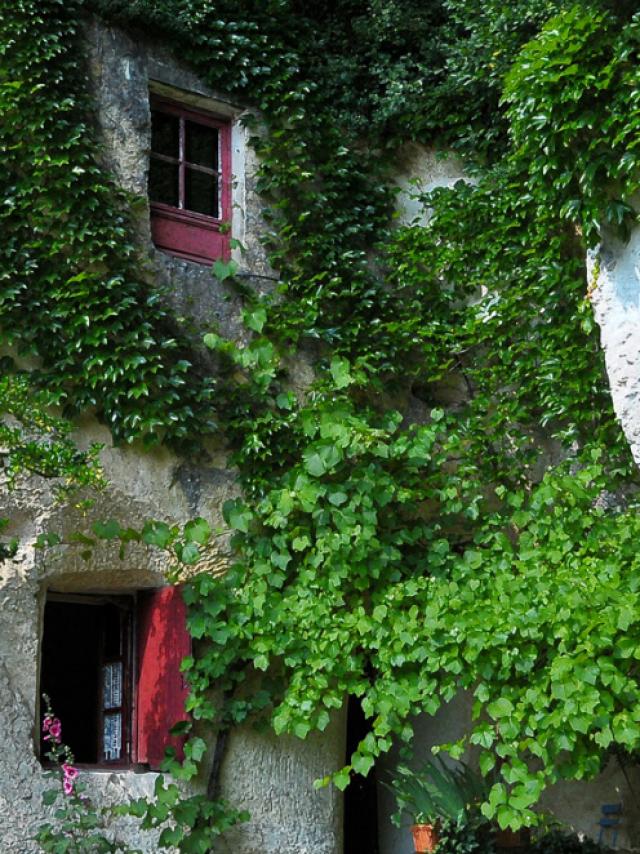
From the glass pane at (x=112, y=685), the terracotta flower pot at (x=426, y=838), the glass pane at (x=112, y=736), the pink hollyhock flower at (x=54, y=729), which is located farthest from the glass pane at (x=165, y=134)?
the terracotta flower pot at (x=426, y=838)

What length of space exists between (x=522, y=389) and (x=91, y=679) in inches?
175

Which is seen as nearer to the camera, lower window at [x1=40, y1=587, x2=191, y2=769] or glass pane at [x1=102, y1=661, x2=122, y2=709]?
lower window at [x1=40, y1=587, x2=191, y2=769]

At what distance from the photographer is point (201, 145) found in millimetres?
8125

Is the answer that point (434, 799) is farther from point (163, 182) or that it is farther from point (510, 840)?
point (163, 182)

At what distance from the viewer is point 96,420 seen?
22.6ft

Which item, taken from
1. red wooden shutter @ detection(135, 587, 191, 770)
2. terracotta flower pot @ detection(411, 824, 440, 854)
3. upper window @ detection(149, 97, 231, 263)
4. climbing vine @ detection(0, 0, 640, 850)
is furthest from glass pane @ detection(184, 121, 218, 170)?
terracotta flower pot @ detection(411, 824, 440, 854)

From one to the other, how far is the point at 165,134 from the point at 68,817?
4292 mm

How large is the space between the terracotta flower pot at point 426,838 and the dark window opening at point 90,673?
1.71 metres

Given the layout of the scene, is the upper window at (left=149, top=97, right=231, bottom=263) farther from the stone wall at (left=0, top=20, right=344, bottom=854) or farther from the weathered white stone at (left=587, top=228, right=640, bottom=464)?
the weathered white stone at (left=587, top=228, right=640, bottom=464)

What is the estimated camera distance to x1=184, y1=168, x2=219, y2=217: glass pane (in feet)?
26.1

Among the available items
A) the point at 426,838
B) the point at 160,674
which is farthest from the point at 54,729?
the point at 426,838

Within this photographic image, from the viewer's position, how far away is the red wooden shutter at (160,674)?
6.79 m

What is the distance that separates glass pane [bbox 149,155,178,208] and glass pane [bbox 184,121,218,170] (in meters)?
0.19

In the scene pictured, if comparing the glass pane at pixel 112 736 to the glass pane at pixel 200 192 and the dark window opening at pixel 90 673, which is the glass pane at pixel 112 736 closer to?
the dark window opening at pixel 90 673
